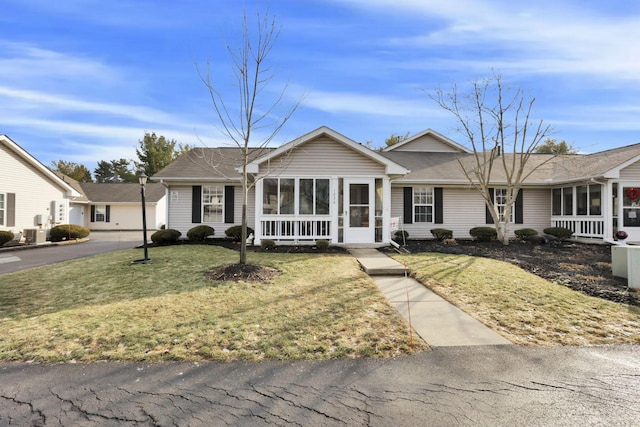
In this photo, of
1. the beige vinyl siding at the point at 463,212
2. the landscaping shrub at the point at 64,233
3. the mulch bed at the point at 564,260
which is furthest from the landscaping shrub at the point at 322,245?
the landscaping shrub at the point at 64,233

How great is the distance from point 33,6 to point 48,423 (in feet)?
34.7

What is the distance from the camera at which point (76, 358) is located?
377 cm

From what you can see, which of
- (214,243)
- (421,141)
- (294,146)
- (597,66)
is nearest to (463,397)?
(294,146)

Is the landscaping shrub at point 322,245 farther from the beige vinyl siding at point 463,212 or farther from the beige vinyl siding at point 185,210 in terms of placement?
the beige vinyl siding at point 463,212

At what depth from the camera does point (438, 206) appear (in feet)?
49.9

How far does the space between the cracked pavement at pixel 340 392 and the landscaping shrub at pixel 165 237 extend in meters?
10.4

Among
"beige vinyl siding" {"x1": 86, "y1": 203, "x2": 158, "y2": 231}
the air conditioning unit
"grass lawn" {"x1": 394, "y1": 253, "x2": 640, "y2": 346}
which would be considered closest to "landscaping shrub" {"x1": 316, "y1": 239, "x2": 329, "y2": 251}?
"grass lawn" {"x1": 394, "y1": 253, "x2": 640, "y2": 346}

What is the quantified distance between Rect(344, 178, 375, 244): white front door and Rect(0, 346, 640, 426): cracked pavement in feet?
28.1

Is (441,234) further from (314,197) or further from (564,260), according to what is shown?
(314,197)

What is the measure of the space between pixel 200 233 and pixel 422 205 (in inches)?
396

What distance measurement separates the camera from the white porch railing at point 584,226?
13.4m

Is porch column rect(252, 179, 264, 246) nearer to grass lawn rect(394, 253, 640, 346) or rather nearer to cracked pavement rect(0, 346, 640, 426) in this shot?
grass lawn rect(394, 253, 640, 346)

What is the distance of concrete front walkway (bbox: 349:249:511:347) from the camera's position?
4422mm

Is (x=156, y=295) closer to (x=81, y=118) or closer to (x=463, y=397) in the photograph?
(x=463, y=397)
